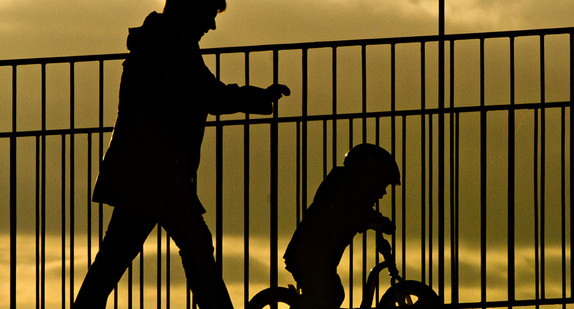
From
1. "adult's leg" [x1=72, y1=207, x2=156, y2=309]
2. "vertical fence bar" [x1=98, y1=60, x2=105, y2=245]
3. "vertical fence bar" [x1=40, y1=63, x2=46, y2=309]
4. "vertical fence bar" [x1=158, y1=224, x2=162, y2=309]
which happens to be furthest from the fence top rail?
"adult's leg" [x1=72, y1=207, x2=156, y2=309]

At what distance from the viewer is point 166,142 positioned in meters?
10.1

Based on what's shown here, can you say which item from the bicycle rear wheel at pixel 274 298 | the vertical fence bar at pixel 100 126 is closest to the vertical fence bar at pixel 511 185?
the bicycle rear wheel at pixel 274 298

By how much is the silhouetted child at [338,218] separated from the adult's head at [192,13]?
1.29 metres

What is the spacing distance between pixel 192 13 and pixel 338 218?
1638 millimetres

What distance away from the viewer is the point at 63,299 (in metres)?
11.5

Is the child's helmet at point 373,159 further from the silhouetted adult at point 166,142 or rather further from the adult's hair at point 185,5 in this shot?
the adult's hair at point 185,5

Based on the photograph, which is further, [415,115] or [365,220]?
[415,115]

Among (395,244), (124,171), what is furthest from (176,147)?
(395,244)

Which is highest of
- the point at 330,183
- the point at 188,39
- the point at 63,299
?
the point at 188,39

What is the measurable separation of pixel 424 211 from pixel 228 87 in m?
2.04

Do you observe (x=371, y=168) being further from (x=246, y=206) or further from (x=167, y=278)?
(x=167, y=278)

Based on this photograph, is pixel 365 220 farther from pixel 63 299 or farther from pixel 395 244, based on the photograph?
pixel 63 299

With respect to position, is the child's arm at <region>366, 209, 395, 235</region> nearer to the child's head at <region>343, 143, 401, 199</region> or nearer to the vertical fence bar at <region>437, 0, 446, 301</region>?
the child's head at <region>343, 143, 401, 199</region>

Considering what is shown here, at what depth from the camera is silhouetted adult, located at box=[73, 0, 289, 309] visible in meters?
10.1
